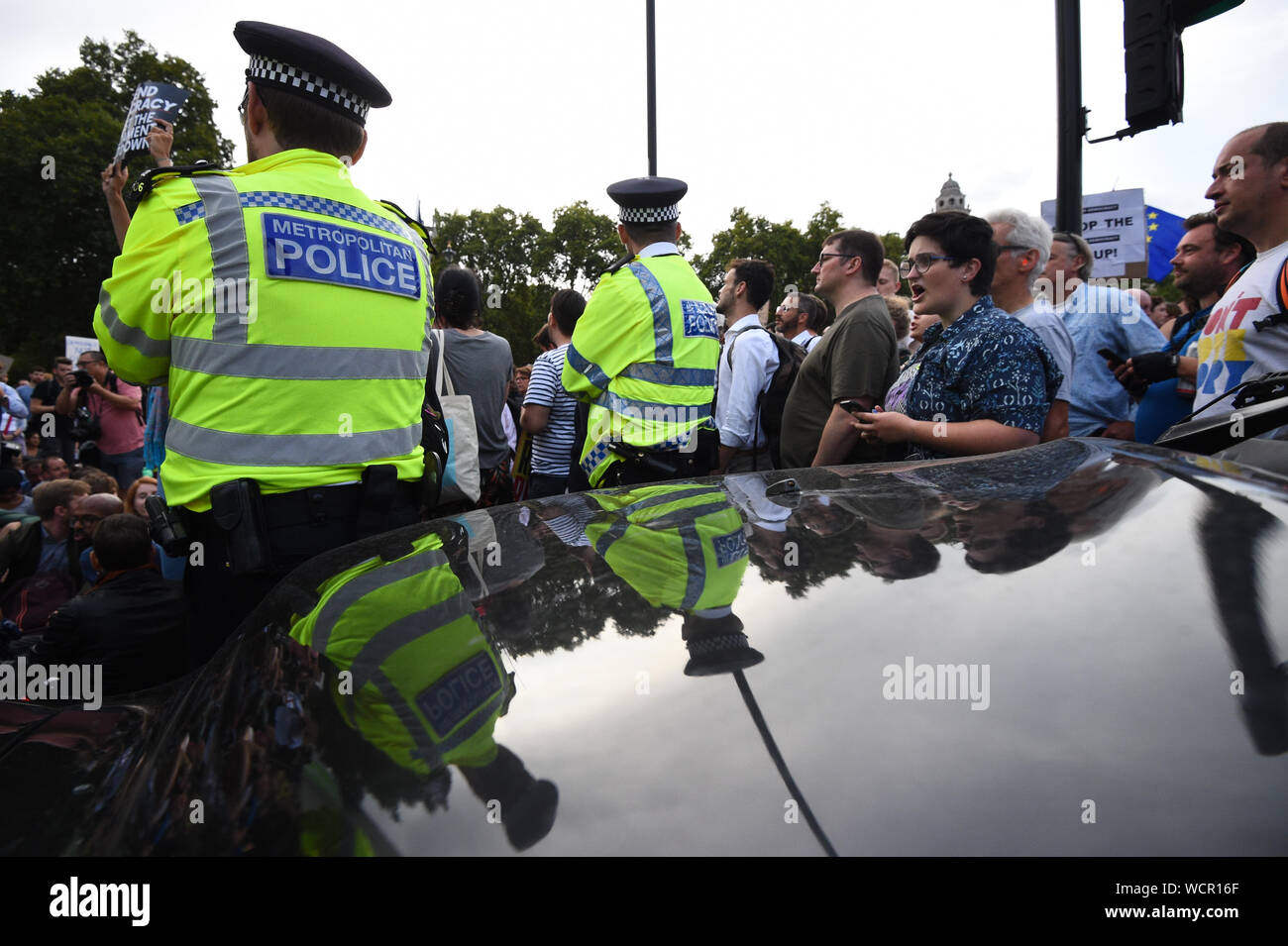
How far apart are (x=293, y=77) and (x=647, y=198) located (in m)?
1.91

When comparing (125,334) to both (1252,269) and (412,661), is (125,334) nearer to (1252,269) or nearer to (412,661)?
(412,661)

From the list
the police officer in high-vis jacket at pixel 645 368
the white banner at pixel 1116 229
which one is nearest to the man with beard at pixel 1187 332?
the police officer in high-vis jacket at pixel 645 368

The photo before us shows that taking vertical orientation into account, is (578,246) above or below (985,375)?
above

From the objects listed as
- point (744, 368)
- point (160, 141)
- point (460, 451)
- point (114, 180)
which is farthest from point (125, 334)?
point (744, 368)

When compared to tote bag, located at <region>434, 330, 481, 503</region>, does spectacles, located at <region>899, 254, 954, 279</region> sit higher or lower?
higher

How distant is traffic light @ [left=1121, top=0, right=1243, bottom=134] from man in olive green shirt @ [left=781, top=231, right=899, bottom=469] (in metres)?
3.66

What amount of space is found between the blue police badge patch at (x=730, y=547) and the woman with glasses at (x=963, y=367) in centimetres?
170

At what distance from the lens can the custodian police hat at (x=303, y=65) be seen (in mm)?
2450

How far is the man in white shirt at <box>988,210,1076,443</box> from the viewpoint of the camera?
3.81 m

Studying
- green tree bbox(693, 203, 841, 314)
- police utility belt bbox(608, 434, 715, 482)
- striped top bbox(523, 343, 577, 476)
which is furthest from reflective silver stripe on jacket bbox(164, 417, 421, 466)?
green tree bbox(693, 203, 841, 314)

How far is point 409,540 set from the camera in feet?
5.49

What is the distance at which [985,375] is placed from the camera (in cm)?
298

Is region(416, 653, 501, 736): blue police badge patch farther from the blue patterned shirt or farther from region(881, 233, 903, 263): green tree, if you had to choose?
region(881, 233, 903, 263): green tree
